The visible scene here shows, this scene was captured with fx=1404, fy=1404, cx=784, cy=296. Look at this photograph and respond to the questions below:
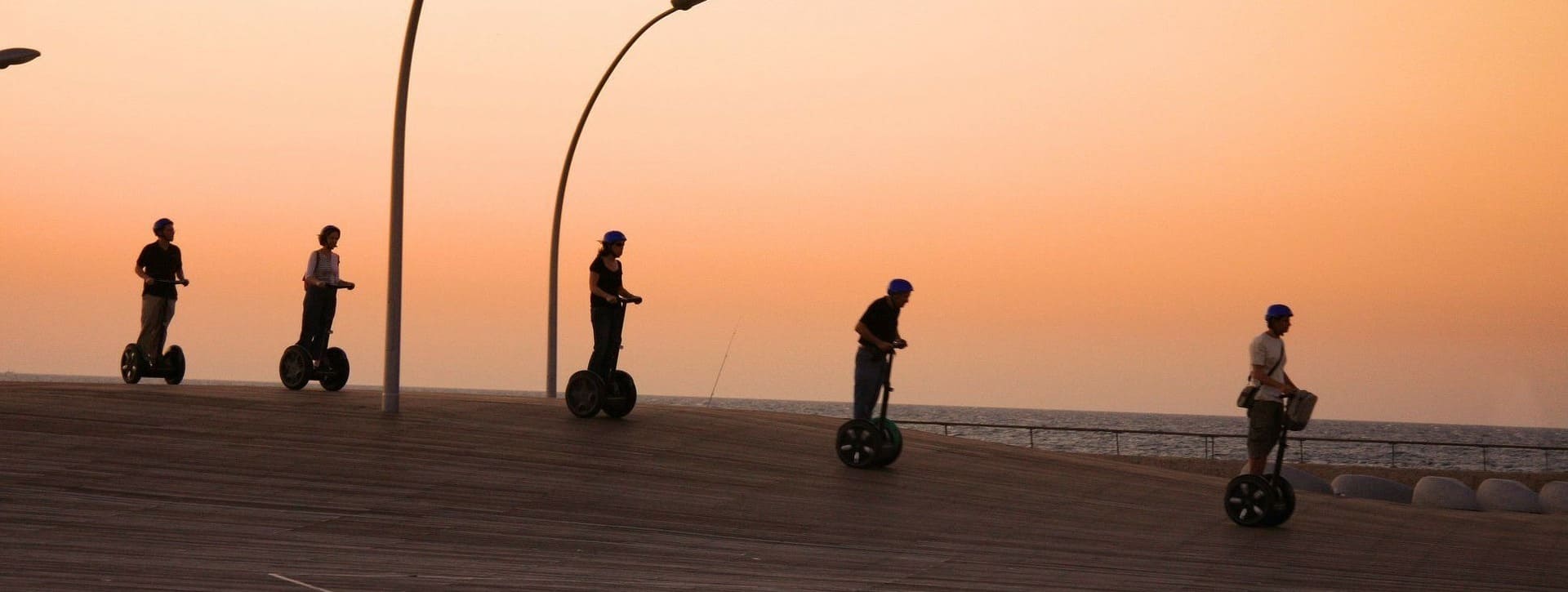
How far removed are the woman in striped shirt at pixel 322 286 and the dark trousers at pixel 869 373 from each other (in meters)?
7.27

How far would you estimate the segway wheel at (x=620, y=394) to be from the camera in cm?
1614

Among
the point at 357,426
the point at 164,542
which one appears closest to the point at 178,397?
the point at 357,426

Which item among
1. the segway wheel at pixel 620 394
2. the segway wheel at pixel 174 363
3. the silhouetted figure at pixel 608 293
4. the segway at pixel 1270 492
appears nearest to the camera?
the segway at pixel 1270 492

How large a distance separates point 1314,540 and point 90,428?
35.7 feet

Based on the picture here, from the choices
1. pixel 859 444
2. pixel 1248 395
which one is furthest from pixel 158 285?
pixel 1248 395

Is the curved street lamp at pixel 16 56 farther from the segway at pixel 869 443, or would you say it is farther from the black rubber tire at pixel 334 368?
the segway at pixel 869 443

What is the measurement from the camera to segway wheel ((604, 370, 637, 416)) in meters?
16.1

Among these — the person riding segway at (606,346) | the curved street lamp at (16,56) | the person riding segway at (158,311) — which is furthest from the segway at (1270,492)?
the curved street lamp at (16,56)

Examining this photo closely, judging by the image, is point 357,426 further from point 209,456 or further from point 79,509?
point 79,509

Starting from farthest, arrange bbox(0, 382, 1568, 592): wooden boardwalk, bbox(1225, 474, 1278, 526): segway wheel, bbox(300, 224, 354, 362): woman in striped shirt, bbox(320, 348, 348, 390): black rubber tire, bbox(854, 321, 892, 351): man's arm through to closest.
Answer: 1. bbox(320, 348, 348, 390): black rubber tire
2. bbox(300, 224, 354, 362): woman in striped shirt
3. bbox(854, 321, 892, 351): man's arm
4. bbox(1225, 474, 1278, 526): segway wheel
5. bbox(0, 382, 1568, 592): wooden boardwalk

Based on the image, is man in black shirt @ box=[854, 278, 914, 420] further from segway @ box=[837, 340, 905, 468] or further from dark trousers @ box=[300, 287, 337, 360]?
dark trousers @ box=[300, 287, 337, 360]

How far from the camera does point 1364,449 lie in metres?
101

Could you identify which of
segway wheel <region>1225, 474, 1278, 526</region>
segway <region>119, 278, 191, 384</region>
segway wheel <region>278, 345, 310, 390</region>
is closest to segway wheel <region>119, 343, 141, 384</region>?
segway <region>119, 278, 191, 384</region>

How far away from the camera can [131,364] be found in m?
A: 19.8
